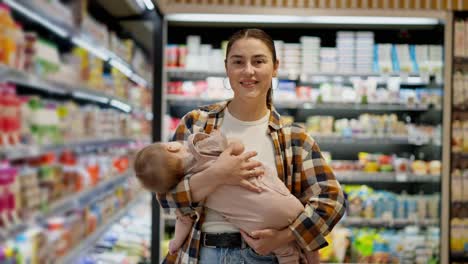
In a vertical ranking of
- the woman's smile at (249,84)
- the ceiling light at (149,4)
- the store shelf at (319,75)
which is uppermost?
the ceiling light at (149,4)

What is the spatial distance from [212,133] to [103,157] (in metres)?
2.45

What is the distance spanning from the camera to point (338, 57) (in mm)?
5285

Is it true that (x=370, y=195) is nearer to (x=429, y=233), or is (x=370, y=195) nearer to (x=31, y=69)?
(x=429, y=233)

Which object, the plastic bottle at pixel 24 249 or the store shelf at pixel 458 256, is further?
the store shelf at pixel 458 256

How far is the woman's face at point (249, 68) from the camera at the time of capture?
176 cm

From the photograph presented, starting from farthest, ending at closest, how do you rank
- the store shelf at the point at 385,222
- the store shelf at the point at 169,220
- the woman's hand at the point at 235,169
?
the store shelf at the point at 385,222 → the store shelf at the point at 169,220 → the woman's hand at the point at 235,169

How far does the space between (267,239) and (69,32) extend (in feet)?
5.97

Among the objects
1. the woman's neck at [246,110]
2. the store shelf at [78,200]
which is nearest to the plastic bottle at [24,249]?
the store shelf at [78,200]

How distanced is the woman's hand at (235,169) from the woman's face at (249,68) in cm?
22

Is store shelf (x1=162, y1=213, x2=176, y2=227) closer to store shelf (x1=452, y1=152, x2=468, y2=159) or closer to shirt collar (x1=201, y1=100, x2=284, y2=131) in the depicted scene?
store shelf (x1=452, y1=152, x2=468, y2=159)

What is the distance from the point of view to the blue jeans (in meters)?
1.70

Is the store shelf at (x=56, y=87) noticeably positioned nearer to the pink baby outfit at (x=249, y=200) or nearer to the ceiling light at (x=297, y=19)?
the pink baby outfit at (x=249, y=200)

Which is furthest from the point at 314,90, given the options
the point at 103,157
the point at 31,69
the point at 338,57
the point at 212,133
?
the point at 212,133

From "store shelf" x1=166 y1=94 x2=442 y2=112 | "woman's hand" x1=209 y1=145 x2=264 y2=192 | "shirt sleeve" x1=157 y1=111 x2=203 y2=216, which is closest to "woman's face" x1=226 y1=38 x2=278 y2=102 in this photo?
"woman's hand" x1=209 y1=145 x2=264 y2=192
